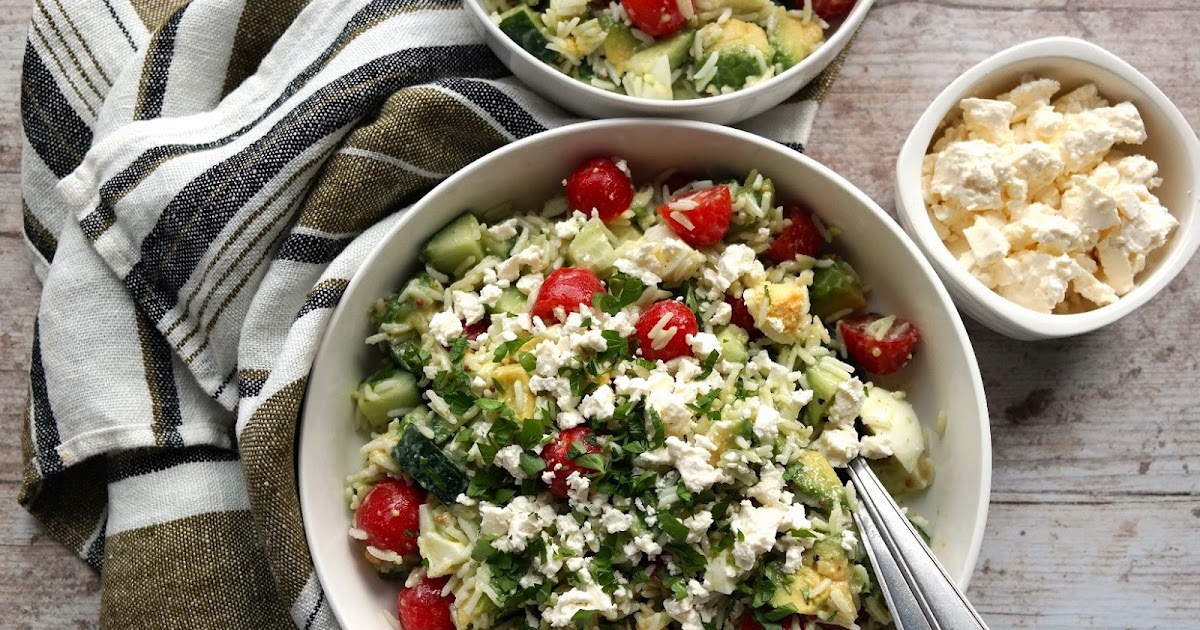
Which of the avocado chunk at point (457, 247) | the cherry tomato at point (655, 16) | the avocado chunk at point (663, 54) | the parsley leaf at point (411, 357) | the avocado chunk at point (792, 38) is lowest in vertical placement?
the parsley leaf at point (411, 357)

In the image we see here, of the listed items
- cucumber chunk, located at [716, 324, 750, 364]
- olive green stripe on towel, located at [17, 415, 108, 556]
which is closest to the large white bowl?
cucumber chunk, located at [716, 324, 750, 364]

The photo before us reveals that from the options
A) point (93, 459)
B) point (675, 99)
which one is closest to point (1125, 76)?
point (675, 99)

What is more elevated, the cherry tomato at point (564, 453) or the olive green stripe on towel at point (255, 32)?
the olive green stripe on towel at point (255, 32)

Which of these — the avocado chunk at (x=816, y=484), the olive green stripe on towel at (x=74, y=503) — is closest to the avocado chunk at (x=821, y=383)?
the avocado chunk at (x=816, y=484)

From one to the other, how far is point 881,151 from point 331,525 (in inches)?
69.5

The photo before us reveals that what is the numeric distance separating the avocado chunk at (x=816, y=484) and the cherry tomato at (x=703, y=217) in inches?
21.9

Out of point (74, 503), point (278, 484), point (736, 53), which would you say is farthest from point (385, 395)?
point (736, 53)

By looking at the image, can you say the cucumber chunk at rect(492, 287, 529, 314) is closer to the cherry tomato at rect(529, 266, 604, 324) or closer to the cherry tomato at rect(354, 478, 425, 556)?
the cherry tomato at rect(529, 266, 604, 324)

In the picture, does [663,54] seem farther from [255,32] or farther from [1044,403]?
[1044,403]

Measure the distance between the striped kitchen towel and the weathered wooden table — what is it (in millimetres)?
224

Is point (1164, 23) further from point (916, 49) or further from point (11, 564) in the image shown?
point (11, 564)

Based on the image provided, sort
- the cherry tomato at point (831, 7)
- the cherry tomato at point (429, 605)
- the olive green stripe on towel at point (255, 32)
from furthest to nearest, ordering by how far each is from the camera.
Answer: the olive green stripe on towel at point (255, 32) < the cherry tomato at point (831, 7) < the cherry tomato at point (429, 605)

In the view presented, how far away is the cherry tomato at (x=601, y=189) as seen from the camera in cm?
229

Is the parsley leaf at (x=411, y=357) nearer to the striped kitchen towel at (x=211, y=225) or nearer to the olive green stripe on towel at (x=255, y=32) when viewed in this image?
the striped kitchen towel at (x=211, y=225)
